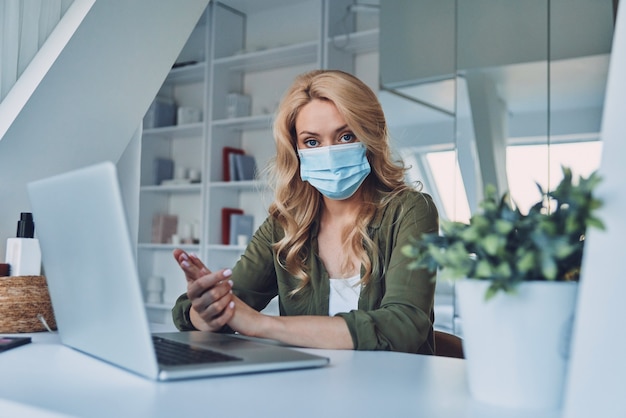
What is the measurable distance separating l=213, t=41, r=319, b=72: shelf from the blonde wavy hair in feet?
7.67

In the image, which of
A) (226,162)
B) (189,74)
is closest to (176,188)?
(226,162)

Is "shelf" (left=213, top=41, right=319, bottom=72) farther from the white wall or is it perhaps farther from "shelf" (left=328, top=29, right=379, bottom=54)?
the white wall

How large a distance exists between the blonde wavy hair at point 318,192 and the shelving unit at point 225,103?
2339 mm

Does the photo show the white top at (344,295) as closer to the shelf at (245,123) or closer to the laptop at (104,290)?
the laptop at (104,290)

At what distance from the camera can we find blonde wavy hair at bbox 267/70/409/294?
5.91 feet

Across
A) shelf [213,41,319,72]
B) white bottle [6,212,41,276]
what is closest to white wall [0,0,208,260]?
white bottle [6,212,41,276]

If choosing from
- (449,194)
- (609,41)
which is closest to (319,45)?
(449,194)

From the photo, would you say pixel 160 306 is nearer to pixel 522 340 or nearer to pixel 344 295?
pixel 344 295

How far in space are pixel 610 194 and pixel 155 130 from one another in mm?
4535

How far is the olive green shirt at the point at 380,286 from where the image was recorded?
1.38 m

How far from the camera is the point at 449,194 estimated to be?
123 inches

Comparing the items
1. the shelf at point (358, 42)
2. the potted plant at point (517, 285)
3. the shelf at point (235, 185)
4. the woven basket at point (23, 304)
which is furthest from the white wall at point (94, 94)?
the shelf at point (235, 185)

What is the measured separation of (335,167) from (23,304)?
2.61 feet

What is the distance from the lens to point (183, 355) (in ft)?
3.44
